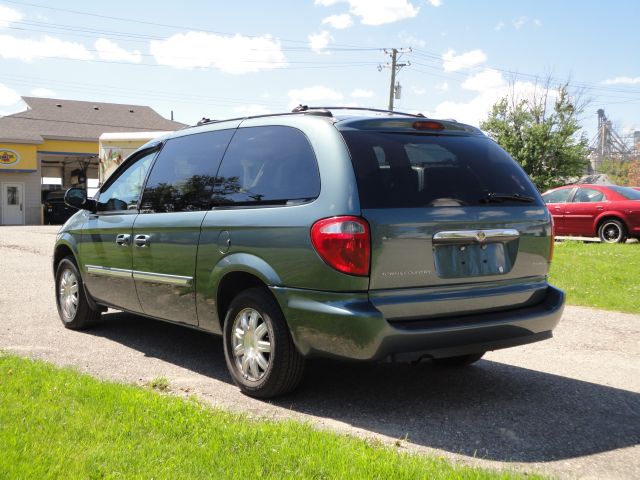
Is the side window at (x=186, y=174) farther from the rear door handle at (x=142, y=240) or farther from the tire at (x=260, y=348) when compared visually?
the tire at (x=260, y=348)

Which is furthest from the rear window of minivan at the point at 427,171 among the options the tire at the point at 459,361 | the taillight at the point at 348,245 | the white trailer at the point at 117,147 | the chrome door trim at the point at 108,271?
the white trailer at the point at 117,147

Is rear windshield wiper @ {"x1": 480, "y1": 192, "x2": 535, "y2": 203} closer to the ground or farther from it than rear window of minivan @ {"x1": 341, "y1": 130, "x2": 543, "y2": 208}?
closer to the ground

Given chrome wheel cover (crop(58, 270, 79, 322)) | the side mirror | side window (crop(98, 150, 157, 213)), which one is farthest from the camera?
chrome wheel cover (crop(58, 270, 79, 322))

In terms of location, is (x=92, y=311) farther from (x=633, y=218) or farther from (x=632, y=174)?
(x=632, y=174)

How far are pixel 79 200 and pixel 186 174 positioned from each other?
1707mm

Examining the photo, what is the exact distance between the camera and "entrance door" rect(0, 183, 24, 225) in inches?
1529

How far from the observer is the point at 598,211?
1773 cm

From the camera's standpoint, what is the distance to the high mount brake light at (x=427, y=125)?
4777 millimetres

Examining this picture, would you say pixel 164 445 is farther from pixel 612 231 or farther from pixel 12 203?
pixel 12 203

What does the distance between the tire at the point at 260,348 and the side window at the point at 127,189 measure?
1844 millimetres

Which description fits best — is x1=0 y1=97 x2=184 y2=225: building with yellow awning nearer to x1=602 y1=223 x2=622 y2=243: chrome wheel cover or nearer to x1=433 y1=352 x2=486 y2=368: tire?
x1=602 y1=223 x2=622 y2=243: chrome wheel cover

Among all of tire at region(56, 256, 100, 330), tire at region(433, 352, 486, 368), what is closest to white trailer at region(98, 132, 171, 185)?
tire at region(56, 256, 100, 330)

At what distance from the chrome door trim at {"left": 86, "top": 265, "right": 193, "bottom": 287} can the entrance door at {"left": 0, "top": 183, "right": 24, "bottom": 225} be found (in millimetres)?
35315

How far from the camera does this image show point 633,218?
1711cm
